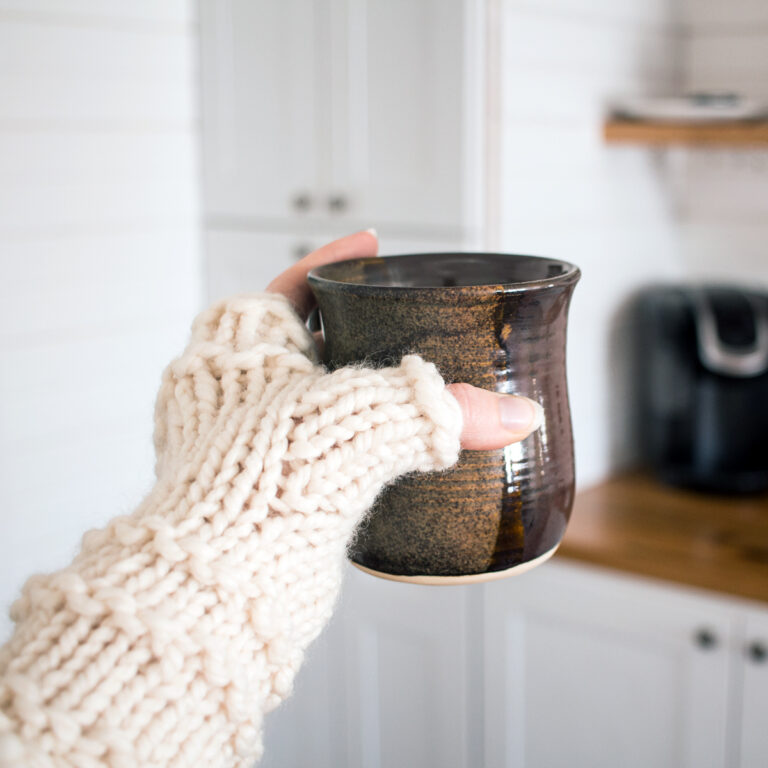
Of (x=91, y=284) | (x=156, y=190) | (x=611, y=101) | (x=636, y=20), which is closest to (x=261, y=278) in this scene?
(x=156, y=190)

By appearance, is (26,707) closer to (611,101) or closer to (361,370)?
(361,370)


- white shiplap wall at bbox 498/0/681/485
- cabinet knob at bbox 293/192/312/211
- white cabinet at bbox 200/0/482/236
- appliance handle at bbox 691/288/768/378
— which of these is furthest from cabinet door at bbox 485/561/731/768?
cabinet knob at bbox 293/192/312/211

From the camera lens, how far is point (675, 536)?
138 cm

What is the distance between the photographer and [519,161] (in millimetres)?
1362

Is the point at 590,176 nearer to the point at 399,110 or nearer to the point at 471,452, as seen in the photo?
the point at 399,110

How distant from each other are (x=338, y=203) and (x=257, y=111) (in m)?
0.23

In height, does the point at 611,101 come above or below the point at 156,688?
above

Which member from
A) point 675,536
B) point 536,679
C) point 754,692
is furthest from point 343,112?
point 754,692

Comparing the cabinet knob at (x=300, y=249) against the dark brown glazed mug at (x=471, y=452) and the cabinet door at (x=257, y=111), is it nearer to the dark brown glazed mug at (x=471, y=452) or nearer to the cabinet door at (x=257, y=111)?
the cabinet door at (x=257, y=111)

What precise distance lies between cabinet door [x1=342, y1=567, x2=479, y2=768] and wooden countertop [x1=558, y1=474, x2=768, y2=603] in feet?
0.77

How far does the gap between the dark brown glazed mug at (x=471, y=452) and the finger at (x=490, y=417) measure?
0.01 m

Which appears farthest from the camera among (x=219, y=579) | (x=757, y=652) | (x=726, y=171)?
(x=726, y=171)

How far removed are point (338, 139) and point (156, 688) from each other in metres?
1.14

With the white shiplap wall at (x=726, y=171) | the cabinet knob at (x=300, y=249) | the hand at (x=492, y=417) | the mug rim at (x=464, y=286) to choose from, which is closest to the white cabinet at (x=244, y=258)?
the cabinet knob at (x=300, y=249)
